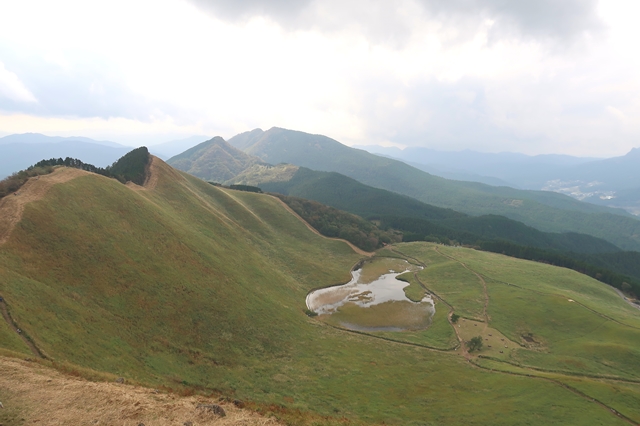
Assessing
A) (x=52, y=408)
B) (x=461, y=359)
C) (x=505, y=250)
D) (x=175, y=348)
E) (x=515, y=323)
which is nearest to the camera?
(x=52, y=408)

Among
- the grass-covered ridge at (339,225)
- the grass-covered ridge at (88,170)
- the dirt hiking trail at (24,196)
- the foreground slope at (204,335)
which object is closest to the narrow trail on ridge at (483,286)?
the foreground slope at (204,335)

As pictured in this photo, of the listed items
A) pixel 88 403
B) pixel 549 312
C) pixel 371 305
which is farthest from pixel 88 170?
pixel 549 312

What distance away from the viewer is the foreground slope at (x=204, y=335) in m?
32.4

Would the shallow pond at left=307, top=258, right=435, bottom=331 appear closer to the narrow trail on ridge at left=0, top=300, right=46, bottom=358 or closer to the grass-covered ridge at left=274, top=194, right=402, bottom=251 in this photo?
the grass-covered ridge at left=274, top=194, right=402, bottom=251

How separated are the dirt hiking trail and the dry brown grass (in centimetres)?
2610

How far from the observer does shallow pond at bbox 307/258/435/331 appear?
2731 inches

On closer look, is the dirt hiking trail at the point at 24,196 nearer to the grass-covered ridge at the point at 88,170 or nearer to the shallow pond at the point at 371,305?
the grass-covered ridge at the point at 88,170

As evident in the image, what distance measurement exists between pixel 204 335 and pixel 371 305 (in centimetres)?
4847

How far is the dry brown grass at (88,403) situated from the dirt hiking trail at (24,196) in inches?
1027

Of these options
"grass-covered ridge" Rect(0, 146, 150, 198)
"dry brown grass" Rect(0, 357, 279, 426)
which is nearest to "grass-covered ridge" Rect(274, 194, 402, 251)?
"grass-covered ridge" Rect(0, 146, 150, 198)

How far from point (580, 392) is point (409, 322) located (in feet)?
114

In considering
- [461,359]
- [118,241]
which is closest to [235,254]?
[118,241]

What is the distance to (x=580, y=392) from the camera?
39.1 m

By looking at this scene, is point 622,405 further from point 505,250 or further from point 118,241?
point 505,250
